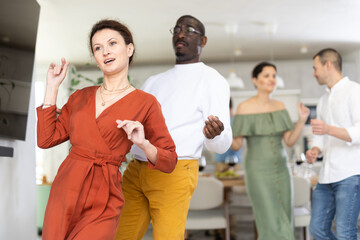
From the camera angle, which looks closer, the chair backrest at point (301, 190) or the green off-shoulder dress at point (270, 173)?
the green off-shoulder dress at point (270, 173)

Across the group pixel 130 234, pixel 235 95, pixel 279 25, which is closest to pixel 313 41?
pixel 279 25

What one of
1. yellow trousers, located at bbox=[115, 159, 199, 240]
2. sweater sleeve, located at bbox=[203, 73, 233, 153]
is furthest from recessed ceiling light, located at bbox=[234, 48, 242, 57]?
yellow trousers, located at bbox=[115, 159, 199, 240]

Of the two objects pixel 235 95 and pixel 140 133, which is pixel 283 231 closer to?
pixel 140 133

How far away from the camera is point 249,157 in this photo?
3.62 metres

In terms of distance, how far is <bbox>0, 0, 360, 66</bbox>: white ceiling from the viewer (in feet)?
17.5

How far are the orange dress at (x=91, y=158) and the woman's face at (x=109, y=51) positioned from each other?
0.11 meters

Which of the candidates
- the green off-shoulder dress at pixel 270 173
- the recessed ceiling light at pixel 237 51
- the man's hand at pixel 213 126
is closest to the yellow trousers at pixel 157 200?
the man's hand at pixel 213 126

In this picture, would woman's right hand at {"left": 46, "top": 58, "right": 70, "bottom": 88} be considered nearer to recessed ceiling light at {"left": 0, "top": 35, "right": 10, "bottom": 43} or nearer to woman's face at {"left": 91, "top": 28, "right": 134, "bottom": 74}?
woman's face at {"left": 91, "top": 28, "right": 134, "bottom": 74}

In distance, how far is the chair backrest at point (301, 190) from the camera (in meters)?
3.90

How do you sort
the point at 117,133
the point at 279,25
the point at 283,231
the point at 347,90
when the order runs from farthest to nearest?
the point at 279,25 < the point at 283,231 < the point at 347,90 < the point at 117,133

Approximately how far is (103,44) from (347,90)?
180 cm

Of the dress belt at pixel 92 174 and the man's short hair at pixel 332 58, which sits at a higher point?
the man's short hair at pixel 332 58

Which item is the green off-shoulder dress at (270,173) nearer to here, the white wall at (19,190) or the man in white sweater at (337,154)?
the man in white sweater at (337,154)

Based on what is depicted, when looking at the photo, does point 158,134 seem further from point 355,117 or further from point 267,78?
point 267,78
